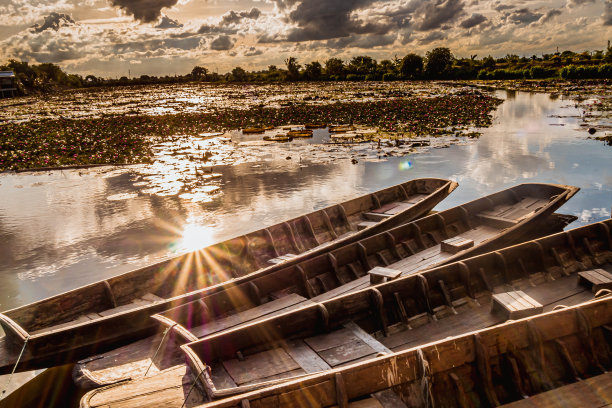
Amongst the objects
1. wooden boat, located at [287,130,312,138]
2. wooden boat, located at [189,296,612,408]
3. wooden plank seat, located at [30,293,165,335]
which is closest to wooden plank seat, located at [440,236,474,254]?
wooden boat, located at [189,296,612,408]

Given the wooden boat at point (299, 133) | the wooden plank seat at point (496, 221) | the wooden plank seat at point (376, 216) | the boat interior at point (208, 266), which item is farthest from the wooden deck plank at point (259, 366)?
the wooden boat at point (299, 133)

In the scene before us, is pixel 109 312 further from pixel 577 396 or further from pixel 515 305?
pixel 577 396

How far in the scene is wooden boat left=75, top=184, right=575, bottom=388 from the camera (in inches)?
225

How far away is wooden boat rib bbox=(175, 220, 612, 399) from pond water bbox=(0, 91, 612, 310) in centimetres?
473

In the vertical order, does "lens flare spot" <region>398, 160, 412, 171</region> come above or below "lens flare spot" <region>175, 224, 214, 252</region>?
above

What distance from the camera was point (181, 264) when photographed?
26.9 ft

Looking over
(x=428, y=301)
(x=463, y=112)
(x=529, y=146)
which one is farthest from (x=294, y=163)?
(x=463, y=112)

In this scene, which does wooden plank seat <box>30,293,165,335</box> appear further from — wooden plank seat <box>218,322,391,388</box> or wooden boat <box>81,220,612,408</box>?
wooden plank seat <box>218,322,391,388</box>

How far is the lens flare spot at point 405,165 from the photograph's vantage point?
18.0 meters

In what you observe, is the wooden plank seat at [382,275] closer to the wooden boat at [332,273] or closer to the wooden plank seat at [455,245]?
the wooden boat at [332,273]

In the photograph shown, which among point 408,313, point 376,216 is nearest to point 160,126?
point 376,216

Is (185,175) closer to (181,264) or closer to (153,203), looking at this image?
(153,203)

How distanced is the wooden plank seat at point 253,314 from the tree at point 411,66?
110 metres

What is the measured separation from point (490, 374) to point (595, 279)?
11.5 ft
